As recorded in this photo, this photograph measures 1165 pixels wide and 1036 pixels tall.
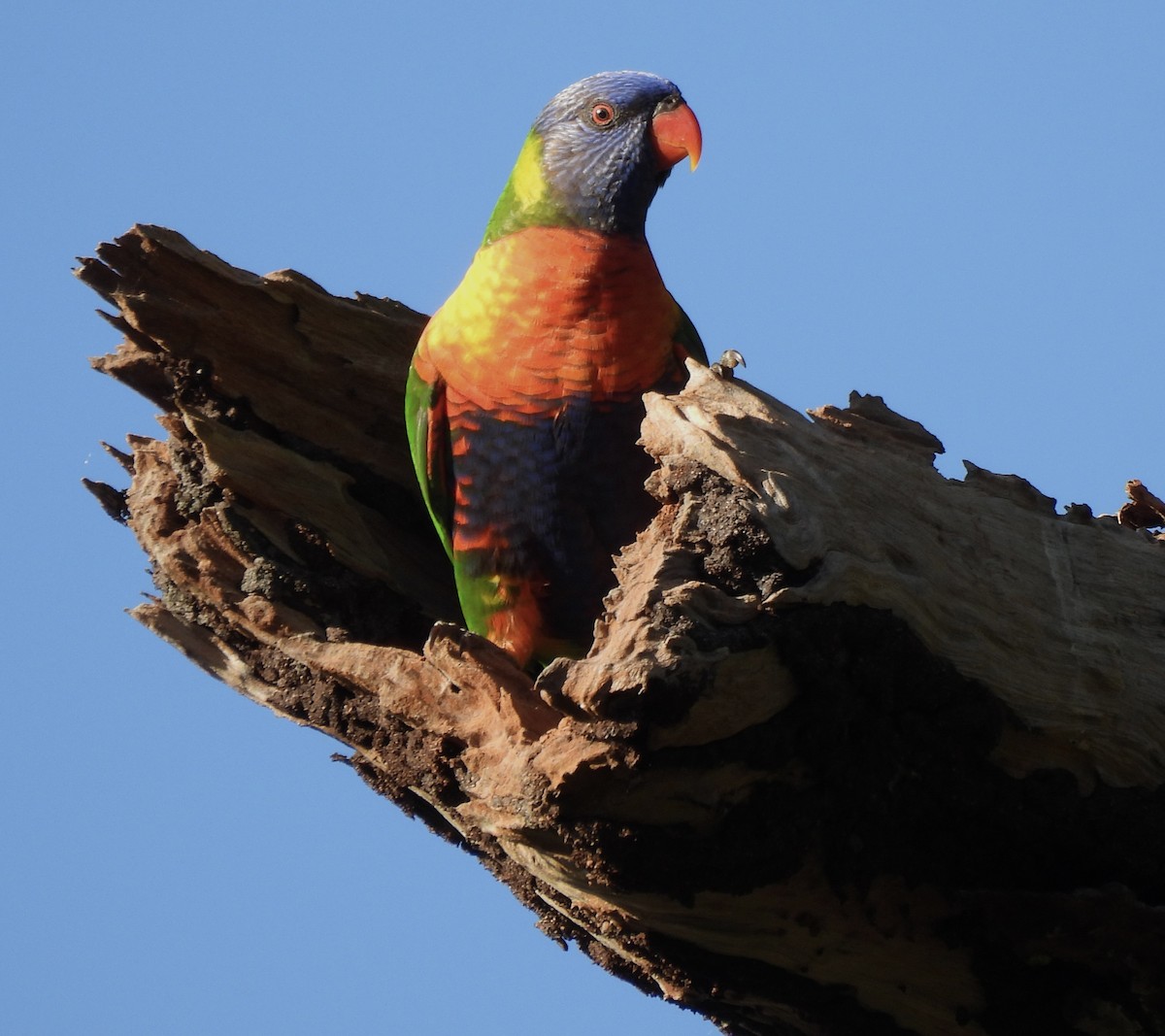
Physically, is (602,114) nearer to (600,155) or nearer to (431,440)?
(600,155)

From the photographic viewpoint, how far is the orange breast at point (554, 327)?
13.1 feet

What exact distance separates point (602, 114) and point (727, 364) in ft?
5.71

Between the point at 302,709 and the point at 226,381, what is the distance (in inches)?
54.6

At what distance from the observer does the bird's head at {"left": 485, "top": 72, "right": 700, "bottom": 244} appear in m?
4.31

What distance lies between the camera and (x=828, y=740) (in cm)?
273

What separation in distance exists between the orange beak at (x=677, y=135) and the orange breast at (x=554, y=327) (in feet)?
1.63

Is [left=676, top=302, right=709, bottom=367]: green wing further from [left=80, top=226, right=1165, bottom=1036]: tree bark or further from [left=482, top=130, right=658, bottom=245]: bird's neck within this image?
[left=80, top=226, right=1165, bottom=1036]: tree bark

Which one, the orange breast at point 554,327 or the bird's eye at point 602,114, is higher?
the bird's eye at point 602,114

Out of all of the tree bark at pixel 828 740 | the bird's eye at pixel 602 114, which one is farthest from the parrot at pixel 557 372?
the tree bark at pixel 828 740

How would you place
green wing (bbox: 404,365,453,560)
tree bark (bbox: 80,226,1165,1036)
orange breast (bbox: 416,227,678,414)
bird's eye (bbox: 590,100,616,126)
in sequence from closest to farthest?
tree bark (bbox: 80,226,1165,1036) < orange breast (bbox: 416,227,678,414) < green wing (bbox: 404,365,453,560) < bird's eye (bbox: 590,100,616,126)

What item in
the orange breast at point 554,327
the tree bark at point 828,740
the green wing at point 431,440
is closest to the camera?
the tree bark at point 828,740

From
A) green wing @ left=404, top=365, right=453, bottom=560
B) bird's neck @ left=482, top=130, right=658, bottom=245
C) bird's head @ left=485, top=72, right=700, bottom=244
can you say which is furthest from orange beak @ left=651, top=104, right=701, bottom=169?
green wing @ left=404, top=365, right=453, bottom=560

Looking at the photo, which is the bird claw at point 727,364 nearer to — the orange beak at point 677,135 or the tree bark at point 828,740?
the tree bark at point 828,740

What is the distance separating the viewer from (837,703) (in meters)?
2.72
